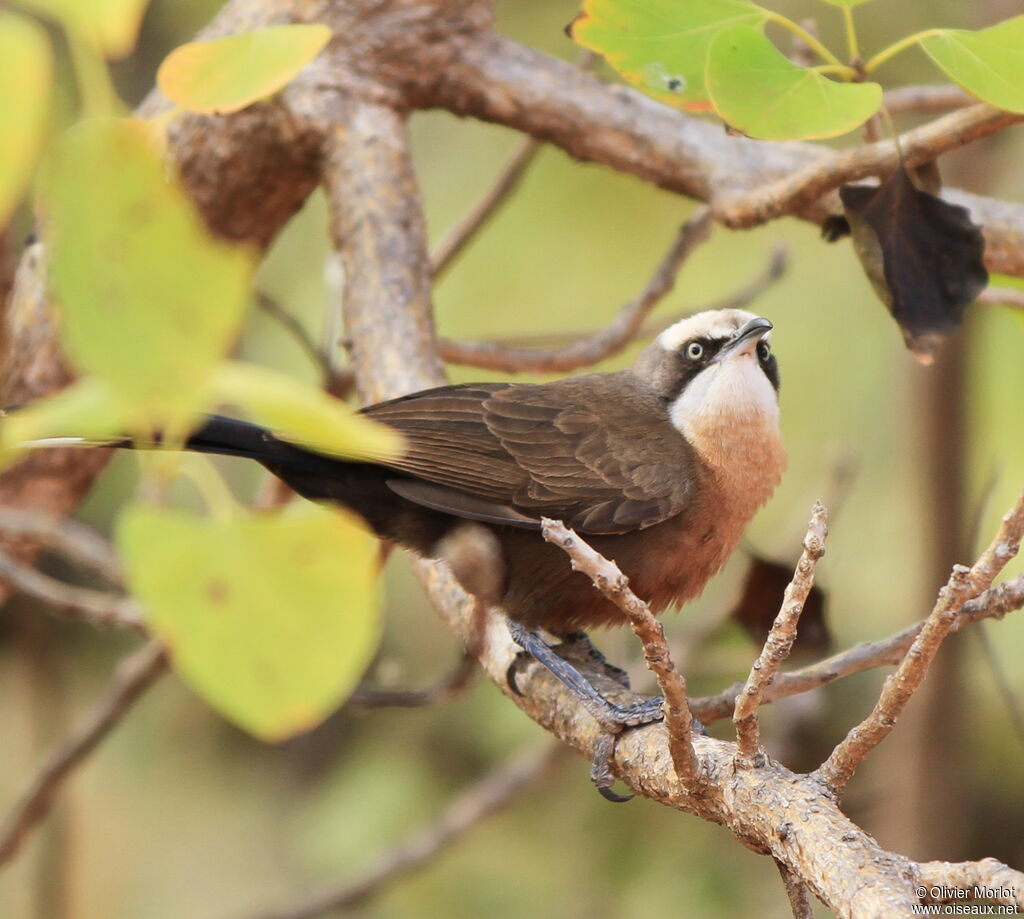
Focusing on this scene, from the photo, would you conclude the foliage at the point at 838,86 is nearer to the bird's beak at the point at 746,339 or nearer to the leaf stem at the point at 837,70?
the leaf stem at the point at 837,70

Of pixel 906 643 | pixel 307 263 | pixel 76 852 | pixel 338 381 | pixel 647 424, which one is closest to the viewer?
pixel 906 643

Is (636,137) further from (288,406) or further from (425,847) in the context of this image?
(288,406)

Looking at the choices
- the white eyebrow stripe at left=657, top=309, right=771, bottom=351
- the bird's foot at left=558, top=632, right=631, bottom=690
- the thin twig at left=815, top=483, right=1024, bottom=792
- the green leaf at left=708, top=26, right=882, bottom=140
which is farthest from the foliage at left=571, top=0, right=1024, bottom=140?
the bird's foot at left=558, top=632, right=631, bottom=690

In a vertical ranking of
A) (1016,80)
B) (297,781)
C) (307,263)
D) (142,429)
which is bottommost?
(297,781)

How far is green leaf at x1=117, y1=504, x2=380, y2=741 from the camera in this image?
832 millimetres

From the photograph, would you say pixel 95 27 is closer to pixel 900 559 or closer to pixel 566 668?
pixel 566 668

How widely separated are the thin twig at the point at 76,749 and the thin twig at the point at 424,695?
0.65m

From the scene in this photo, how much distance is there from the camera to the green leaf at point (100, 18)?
2.77 feet

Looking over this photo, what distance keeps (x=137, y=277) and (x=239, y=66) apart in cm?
61

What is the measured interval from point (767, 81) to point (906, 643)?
3.53 ft

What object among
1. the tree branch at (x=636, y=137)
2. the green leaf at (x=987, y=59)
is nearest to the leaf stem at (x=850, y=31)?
the green leaf at (x=987, y=59)

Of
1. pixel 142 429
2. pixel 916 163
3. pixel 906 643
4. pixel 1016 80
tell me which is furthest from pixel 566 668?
pixel 142 429

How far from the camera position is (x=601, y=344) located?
3.73 m

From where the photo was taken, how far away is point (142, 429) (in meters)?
0.77
